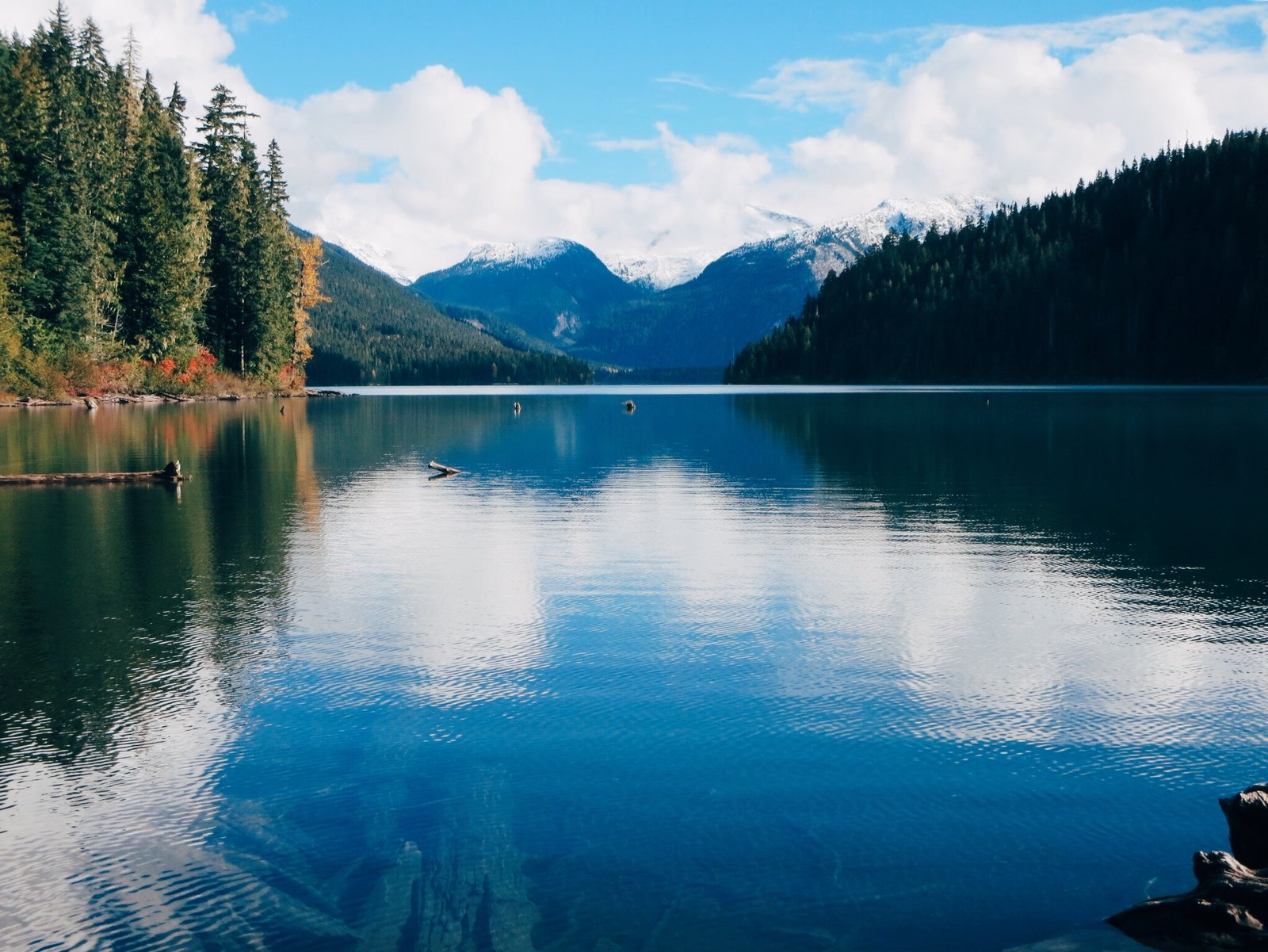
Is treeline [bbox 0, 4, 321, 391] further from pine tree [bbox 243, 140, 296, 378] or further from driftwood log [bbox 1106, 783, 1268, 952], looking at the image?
driftwood log [bbox 1106, 783, 1268, 952]

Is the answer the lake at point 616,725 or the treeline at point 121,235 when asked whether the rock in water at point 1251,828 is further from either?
the treeline at point 121,235

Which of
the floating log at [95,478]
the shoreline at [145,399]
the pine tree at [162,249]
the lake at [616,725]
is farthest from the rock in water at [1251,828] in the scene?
the pine tree at [162,249]

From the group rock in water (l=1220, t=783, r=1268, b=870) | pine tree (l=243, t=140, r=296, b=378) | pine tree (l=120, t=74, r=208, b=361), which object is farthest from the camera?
pine tree (l=243, t=140, r=296, b=378)

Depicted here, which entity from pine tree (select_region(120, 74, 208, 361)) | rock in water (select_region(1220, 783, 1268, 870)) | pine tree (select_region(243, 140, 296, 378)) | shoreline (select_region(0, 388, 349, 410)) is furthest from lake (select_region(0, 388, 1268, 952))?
pine tree (select_region(243, 140, 296, 378))

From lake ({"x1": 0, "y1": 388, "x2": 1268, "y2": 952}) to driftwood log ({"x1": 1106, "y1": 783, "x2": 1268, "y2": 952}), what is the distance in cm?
35

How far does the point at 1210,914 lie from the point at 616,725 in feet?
20.4

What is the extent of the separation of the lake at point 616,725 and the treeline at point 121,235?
74.1 m

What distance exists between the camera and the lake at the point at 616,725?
8.44 m

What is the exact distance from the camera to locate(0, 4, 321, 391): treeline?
93938 mm

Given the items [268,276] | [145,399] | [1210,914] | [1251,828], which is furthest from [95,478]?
[268,276]

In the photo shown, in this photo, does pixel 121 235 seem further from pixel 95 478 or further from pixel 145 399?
pixel 95 478

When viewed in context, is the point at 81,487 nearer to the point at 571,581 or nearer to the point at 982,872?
the point at 571,581

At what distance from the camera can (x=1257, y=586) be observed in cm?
1994

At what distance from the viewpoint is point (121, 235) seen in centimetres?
10469
